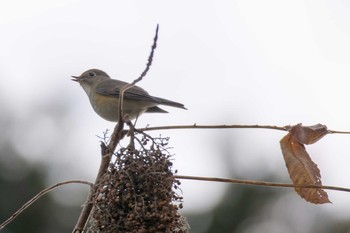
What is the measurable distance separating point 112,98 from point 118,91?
10 centimetres

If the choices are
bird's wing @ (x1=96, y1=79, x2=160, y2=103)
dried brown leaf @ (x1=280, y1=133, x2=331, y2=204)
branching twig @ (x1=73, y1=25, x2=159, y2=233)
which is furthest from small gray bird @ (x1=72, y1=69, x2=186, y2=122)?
dried brown leaf @ (x1=280, y1=133, x2=331, y2=204)

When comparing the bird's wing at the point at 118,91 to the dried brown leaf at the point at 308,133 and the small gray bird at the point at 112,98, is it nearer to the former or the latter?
the small gray bird at the point at 112,98

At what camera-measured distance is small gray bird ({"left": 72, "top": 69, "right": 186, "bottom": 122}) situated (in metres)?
5.86

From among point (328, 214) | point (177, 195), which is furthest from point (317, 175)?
point (328, 214)

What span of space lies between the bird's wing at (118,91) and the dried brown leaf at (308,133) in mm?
2279

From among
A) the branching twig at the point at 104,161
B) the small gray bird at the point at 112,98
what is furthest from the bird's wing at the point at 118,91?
the branching twig at the point at 104,161

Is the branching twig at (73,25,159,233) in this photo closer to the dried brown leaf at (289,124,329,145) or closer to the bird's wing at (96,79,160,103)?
the dried brown leaf at (289,124,329,145)

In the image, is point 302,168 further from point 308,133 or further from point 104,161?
point 104,161

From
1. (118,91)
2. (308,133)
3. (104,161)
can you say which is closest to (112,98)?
(118,91)

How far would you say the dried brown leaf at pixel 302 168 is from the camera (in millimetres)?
3668

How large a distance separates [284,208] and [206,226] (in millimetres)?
1485

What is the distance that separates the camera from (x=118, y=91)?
21.5 feet

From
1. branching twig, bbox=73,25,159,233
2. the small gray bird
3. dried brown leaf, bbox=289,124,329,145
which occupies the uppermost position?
the small gray bird

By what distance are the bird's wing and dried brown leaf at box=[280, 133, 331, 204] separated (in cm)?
225
